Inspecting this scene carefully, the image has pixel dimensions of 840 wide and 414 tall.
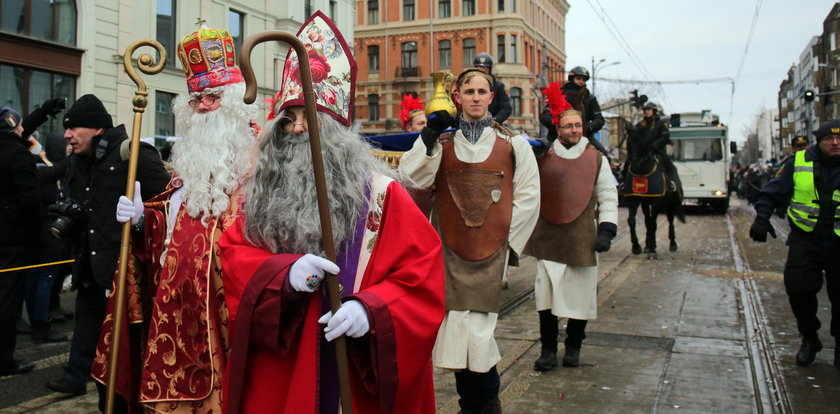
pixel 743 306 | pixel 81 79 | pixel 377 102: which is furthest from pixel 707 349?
pixel 377 102

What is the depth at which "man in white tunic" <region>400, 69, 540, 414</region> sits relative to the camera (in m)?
3.85

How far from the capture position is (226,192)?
2971mm

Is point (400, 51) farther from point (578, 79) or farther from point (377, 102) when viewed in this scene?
point (578, 79)

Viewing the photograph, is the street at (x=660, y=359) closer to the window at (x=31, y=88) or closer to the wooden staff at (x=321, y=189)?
the wooden staff at (x=321, y=189)

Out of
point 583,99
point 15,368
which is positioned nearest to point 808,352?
point 583,99

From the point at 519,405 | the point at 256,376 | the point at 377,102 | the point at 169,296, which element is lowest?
the point at 519,405

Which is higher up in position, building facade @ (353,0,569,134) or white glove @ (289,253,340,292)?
building facade @ (353,0,569,134)

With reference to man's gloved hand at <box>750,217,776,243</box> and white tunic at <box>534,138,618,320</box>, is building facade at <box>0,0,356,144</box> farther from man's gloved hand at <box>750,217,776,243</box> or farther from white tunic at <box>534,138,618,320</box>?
man's gloved hand at <box>750,217,776,243</box>

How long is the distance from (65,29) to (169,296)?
52.0 ft

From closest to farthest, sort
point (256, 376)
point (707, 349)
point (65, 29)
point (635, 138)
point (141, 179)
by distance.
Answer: point (256, 376) → point (141, 179) → point (707, 349) → point (635, 138) → point (65, 29)

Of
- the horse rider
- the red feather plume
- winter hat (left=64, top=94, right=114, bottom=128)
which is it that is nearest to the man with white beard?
winter hat (left=64, top=94, right=114, bottom=128)

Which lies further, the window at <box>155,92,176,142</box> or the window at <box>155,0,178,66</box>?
the window at <box>155,92,176,142</box>

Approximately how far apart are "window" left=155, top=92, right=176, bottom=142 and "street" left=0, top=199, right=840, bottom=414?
473 inches

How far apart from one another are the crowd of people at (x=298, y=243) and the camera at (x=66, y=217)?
0.04 ft
